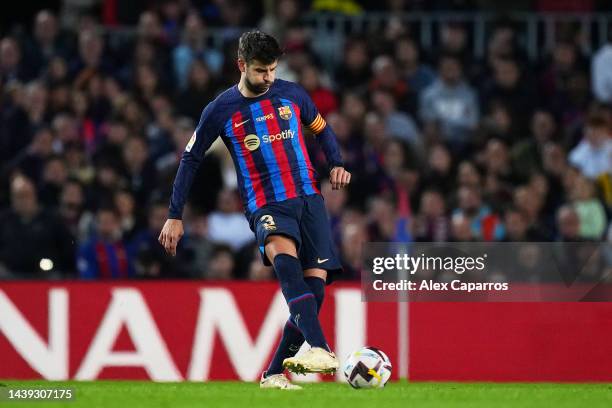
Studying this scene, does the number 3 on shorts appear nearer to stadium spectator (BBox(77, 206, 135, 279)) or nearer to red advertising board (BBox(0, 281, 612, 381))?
red advertising board (BBox(0, 281, 612, 381))

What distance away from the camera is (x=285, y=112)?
29.4 ft

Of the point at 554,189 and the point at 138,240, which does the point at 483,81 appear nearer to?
the point at 554,189

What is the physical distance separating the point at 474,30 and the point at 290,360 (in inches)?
372

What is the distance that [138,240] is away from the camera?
13422 mm

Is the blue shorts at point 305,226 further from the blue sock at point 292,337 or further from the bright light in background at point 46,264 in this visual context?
the bright light in background at point 46,264

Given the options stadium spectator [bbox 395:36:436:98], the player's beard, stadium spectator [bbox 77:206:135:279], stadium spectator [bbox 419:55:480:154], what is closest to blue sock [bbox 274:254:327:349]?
the player's beard

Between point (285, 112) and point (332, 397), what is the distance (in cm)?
178

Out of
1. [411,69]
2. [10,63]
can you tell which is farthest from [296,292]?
[10,63]

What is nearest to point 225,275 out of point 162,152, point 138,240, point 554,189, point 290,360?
point 138,240

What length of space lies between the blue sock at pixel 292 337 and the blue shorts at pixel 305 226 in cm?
10

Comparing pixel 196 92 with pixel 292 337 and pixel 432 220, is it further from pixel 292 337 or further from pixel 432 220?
pixel 292 337

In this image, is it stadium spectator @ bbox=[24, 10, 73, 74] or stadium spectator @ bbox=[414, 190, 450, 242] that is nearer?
stadium spectator @ bbox=[414, 190, 450, 242]

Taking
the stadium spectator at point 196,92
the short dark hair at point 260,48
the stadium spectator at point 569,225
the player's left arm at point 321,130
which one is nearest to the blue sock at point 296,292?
the player's left arm at point 321,130

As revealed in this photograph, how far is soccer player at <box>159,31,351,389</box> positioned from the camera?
28.8ft
